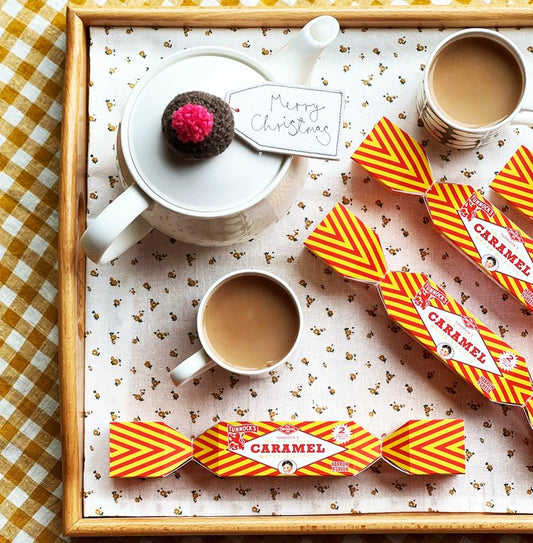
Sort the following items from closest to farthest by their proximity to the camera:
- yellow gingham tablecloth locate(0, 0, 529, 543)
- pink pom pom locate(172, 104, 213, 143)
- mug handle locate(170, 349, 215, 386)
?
pink pom pom locate(172, 104, 213, 143) → mug handle locate(170, 349, 215, 386) → yellow gingham tablecloth locate(0, 0, 529, 543)

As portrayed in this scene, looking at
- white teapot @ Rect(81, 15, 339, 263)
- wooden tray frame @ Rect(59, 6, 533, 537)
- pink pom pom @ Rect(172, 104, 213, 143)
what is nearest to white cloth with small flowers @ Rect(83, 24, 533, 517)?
wooden tray frame @ Rect(59, 6, 533, 537)

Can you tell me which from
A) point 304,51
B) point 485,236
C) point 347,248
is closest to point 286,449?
point 347,248

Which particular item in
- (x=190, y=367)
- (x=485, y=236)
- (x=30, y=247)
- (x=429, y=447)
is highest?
(x=30, y=247)

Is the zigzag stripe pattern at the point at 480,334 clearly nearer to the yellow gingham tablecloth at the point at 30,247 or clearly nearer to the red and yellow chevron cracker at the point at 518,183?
the red and yellow chevron cracker at the point at 518,183

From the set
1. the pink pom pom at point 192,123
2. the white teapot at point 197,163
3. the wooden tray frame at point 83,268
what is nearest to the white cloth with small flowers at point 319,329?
the wooden tray frame at point 83,268

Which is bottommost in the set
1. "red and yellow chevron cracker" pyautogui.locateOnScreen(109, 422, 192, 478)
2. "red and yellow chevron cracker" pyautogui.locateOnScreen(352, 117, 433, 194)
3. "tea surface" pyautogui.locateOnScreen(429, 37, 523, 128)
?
"red and yellow chevron cracker" pyautogui.locateOnScreen(109, 422, 192, 478)

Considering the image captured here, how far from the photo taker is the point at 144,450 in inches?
34.9

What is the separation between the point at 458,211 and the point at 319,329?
0.23m

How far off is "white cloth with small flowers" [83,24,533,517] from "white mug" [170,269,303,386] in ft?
0.17

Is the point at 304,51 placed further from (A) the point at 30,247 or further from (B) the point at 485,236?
(A) the point at 30,247

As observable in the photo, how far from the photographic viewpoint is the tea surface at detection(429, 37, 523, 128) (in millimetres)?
865

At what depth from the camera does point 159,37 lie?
3.05 feet

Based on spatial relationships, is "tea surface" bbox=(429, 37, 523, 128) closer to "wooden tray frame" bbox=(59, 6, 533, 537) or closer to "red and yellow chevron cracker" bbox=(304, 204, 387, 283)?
"wooden tray frame" bbox=(59, 6, 533, 537)

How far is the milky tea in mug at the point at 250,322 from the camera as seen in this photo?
34.2 inches
